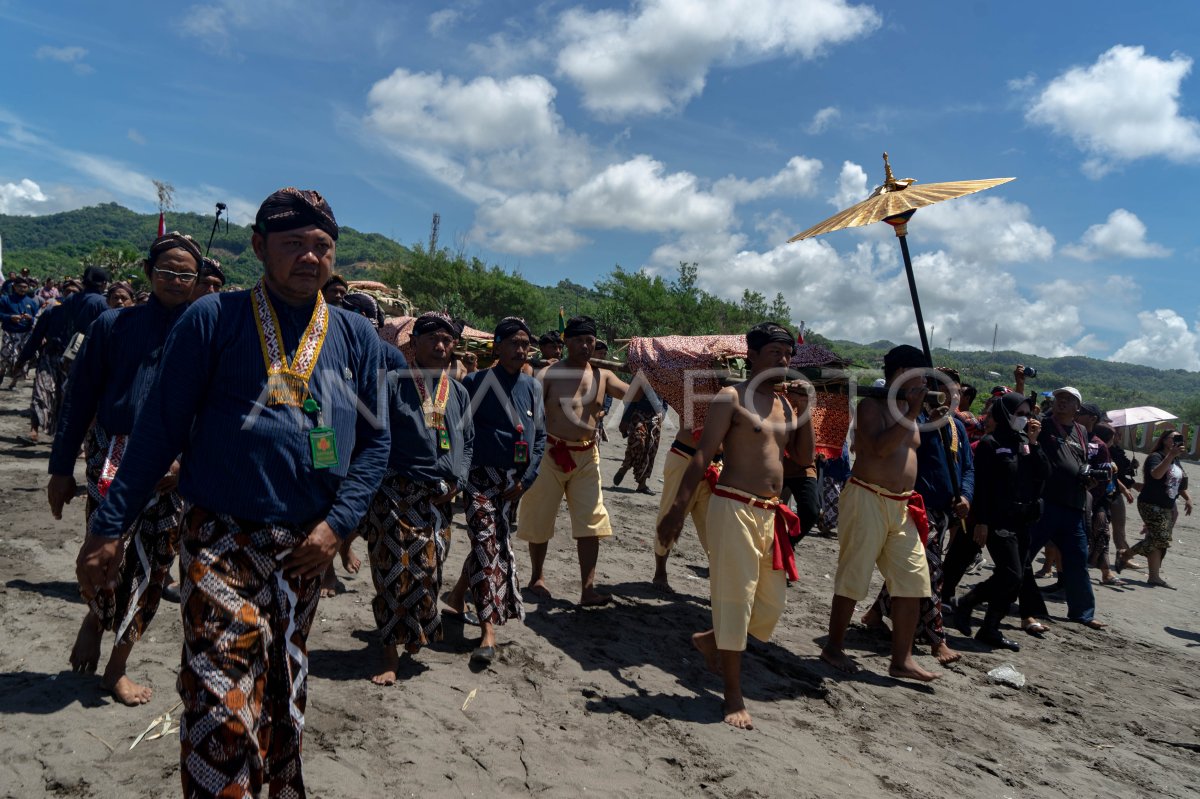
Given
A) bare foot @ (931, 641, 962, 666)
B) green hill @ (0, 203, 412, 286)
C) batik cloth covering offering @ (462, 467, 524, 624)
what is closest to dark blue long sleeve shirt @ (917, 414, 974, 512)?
bare foot @ (931, 641, 962, 666)

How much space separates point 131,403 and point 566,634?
3006 mm

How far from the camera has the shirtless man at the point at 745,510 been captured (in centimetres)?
417

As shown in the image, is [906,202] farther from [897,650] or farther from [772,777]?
[772,777]

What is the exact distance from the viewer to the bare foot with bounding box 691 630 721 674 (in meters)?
4.70

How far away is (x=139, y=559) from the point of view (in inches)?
139

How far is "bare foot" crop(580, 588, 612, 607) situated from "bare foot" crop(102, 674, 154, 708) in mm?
2990

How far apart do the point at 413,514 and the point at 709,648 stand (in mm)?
1975

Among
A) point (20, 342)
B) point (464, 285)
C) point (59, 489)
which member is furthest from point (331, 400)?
point (464, 285)

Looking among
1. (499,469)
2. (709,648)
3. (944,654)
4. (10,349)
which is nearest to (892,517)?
(944,654)

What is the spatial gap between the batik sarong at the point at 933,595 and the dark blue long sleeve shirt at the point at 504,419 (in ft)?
8.97

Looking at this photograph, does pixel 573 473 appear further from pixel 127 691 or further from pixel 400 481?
pixel 127 691

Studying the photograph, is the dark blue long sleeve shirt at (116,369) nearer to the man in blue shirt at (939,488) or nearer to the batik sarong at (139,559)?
the batik sarong at (139,559)

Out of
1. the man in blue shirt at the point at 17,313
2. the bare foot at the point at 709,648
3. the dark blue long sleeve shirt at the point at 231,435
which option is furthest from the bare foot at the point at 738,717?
the man in blue shirt at the point at 17,313

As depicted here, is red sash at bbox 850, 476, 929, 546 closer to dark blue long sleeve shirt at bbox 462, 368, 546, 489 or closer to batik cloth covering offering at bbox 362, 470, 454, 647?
dark blue long sleeve shirt at bbox 462, 368, 546, 489
